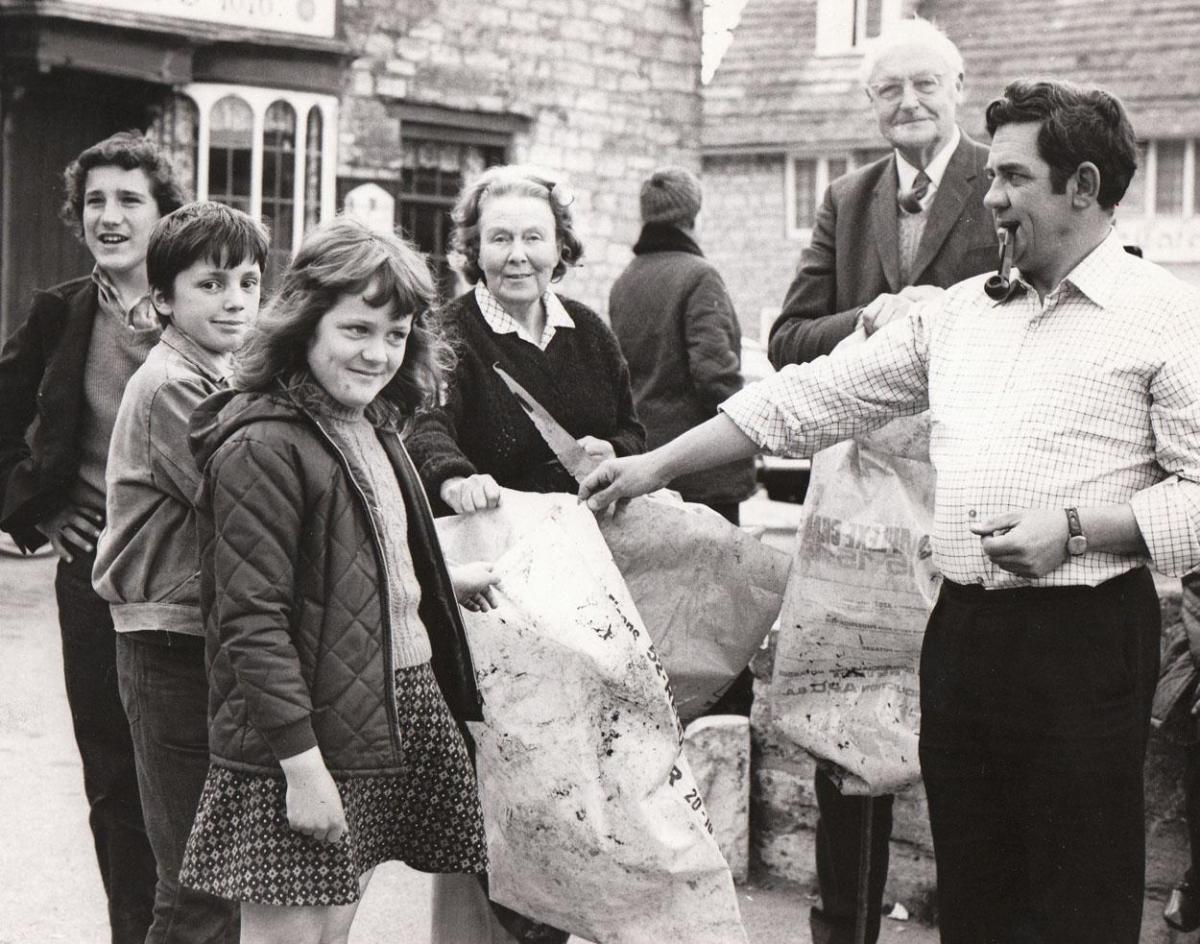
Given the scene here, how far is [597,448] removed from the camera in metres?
3.70

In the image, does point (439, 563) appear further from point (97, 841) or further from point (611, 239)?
point (611, 239)

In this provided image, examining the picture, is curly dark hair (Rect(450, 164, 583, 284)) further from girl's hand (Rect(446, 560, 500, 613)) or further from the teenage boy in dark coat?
girl's hand (Rect(446, 560, 500, 613))

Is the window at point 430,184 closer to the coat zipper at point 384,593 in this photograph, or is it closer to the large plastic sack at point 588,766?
the large plastic sack at point 588,766

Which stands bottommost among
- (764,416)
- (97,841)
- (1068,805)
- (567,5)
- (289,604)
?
(97,841)

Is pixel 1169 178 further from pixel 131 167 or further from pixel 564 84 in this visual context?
pixel 131 167

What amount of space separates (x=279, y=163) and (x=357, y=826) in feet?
35.1

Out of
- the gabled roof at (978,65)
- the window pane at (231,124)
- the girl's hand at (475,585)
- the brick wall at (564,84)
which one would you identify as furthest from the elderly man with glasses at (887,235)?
the gabled roof at (978,65)

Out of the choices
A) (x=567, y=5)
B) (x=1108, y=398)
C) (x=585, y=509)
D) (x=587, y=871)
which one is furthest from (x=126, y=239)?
(x=567, y=5)

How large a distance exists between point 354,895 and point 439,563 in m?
0.60

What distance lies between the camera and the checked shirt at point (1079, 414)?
2.84m

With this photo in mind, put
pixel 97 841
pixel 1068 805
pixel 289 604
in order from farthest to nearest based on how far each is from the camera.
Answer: pixel 97 841, pixel 1068 805, pixel 289 604

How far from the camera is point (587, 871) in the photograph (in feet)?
10.5

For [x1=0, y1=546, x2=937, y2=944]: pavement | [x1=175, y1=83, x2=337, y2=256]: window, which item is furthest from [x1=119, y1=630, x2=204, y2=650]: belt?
[x1=175, y1=83, x2=337, y2=256]: window

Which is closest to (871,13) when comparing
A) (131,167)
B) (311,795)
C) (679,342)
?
(679,342)
